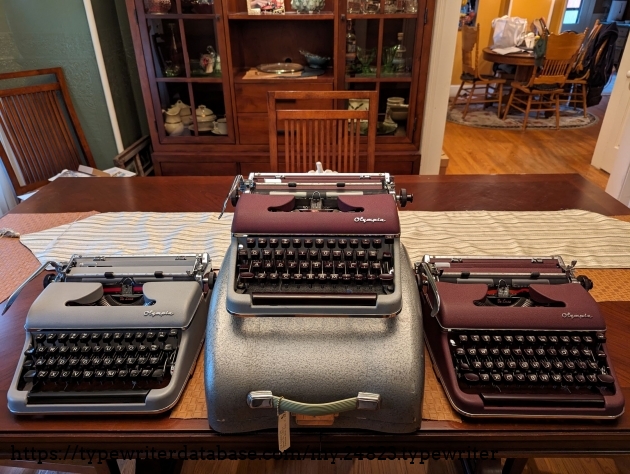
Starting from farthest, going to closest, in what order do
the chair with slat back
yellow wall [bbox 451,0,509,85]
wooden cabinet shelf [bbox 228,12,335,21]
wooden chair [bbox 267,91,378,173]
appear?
yellow wall [bbox 451,0,509,85]
wooden cabinet shelf [bbox 228,12,335,21]
the chair with slat back
wooden chair [bbox 267,91,378,173]

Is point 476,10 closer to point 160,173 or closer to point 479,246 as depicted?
point 160,173

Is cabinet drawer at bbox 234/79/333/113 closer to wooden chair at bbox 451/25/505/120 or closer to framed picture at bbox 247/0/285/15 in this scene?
framed picture at bbox 247/0/285/15

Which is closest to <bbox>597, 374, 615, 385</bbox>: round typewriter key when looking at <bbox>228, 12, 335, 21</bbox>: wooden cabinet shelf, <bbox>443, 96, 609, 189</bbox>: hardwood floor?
<bbox>228, 12, 335, 21</bbox>: wooden cabinet shelf

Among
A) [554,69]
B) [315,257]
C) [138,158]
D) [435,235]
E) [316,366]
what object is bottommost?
[138,158]

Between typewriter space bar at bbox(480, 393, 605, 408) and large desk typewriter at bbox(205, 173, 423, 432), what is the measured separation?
14 cm

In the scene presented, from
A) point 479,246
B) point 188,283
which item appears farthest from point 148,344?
point 479,246

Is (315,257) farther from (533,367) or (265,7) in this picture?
(265,7)

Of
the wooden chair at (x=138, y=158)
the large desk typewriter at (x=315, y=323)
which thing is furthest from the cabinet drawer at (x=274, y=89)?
the large desk typewriter at (x=315, y=323)

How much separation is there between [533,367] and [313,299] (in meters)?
0.42

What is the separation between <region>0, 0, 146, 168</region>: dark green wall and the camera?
2447 mm

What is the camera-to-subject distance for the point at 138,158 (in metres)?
3.02

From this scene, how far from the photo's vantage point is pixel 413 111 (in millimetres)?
2725

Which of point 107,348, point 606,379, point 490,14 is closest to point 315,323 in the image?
point 107,348

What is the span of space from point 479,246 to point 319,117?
2.66 feet
